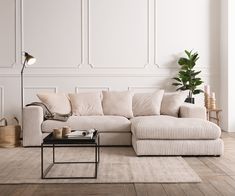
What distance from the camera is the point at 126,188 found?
3168mm

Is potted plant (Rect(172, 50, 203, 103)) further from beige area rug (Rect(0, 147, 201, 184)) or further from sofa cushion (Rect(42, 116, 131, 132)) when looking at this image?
beige area rug (Rect(0, 147, 201, 184))

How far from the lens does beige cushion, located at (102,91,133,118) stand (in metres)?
5.74

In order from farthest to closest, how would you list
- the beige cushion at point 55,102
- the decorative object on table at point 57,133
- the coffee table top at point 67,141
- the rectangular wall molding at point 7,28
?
the rectangular wall molding at point 7,28
the beige cushion at point 55,102
the decorative object on table at point 57,133
the coffee table top at point 67,141

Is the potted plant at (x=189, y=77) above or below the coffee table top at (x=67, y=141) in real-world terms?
above

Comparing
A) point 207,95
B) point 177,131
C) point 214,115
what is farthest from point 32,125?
point 214,115

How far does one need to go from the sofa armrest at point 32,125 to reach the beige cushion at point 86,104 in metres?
0.67

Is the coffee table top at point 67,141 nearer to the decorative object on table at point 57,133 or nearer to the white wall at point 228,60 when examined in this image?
the decorative object on table at point 57,133

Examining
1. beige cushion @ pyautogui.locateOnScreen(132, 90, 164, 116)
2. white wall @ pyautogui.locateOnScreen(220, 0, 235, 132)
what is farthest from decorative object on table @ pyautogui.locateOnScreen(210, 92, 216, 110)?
beige cushion @ pyautogui.locateOnScreen(132, 90, 164, 116)

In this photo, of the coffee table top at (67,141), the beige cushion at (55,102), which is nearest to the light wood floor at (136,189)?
the coffee table top at (67,141)

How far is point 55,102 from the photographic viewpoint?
5648 millimetres

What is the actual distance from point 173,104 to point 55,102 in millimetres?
1747

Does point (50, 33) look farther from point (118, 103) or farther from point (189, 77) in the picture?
point (189, 77)

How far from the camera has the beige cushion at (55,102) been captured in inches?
221

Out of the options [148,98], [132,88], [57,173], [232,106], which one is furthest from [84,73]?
[57,173]
